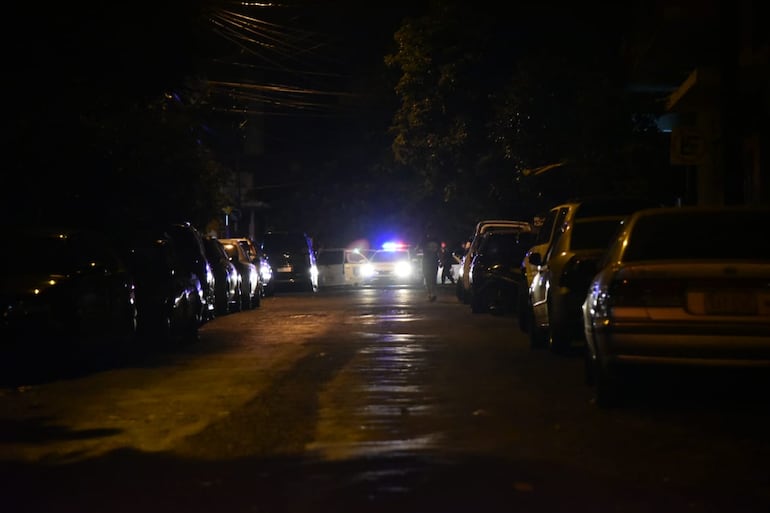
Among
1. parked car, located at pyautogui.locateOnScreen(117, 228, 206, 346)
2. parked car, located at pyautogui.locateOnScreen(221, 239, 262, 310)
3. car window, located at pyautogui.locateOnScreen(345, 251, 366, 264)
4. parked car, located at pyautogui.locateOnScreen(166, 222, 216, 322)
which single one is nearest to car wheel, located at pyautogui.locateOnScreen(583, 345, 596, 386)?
parked car, located at pyautogui.locateOnScreen(117, 228, 206, 346)

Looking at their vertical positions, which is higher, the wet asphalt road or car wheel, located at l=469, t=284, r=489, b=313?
car wheel, located at l=469, t=284, r=489, b=313

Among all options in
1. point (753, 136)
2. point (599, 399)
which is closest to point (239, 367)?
point (599, 399)

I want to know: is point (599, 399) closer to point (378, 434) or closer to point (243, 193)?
point (378, 434)

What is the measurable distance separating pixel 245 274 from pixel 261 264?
6071mm

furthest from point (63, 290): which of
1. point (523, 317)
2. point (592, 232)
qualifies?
point (523, 317)

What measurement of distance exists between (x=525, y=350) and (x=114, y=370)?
521cm

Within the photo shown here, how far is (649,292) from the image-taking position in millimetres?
9602

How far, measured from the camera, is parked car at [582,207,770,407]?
30.8 ft

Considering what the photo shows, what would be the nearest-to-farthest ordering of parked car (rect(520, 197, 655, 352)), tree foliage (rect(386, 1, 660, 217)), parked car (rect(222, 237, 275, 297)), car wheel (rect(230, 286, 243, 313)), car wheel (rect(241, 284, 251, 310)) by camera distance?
parked car (rect(520, 197, 655, 352))
car wheel (rect(230, 286, 243, 313))
car wheel (rect(241, 284, 251, 310))
tree foliage (rect(386, 1, 660, 217))
parked car (rect(222, 237, 275, 297))

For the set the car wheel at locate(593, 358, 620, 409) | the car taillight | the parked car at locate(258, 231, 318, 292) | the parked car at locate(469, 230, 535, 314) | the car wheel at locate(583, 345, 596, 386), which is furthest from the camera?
the parked car at locate(258, 231, 318, 292)

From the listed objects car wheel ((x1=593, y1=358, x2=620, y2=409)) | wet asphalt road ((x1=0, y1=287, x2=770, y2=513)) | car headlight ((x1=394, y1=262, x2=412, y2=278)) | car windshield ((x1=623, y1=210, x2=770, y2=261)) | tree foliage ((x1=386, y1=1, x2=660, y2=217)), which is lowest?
wet asphalt road ((x1=0, y1=287, x2=770, y2=513))

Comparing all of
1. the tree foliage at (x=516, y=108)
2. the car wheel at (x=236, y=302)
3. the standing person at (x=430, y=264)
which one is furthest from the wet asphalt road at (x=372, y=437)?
the standing person at (x=430, y=264)

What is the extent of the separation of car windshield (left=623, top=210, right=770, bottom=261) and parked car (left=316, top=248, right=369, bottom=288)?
3367 cm

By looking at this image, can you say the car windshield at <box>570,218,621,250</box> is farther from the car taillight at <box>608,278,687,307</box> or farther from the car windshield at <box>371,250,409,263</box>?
the car windshield at <box>371,250,409,263</box>
